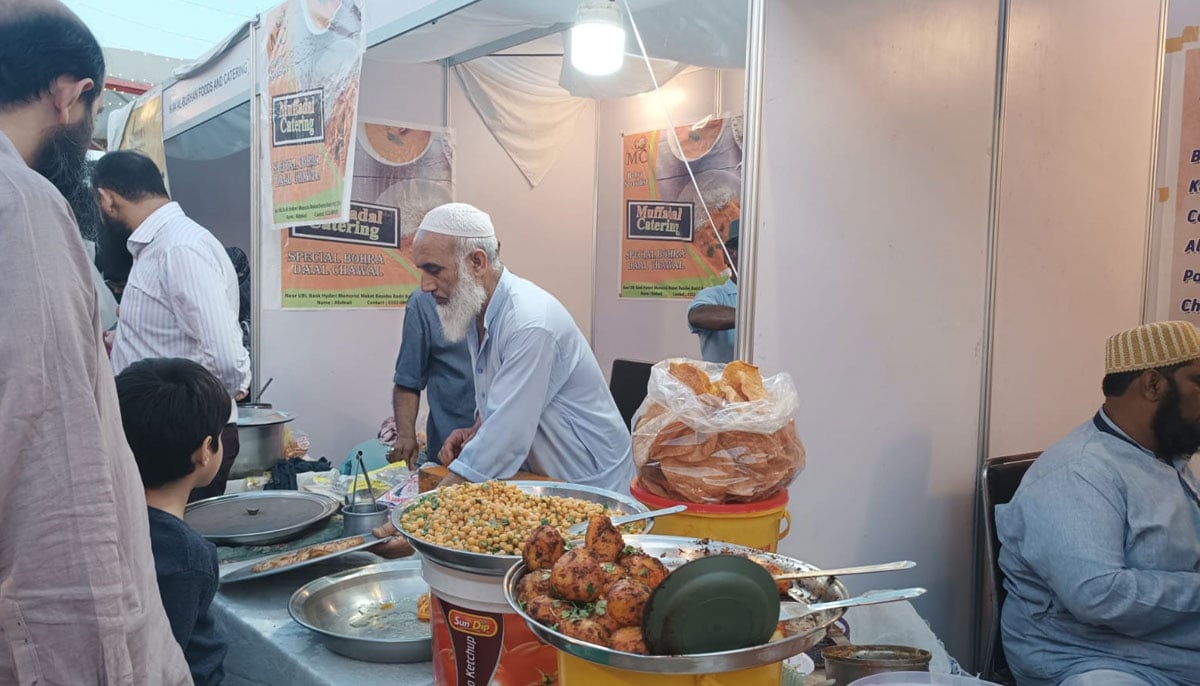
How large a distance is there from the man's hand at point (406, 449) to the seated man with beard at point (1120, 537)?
278cm

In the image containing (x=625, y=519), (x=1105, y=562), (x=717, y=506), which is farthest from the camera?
(x=1105, y=562)

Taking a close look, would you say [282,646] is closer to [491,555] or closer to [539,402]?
[491,555]

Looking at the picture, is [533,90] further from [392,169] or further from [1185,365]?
[1185,365]

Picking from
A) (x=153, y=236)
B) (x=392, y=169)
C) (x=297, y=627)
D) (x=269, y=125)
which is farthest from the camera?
(x=392, y=169)

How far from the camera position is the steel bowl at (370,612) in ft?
5.36

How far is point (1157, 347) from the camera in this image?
7.31 feet

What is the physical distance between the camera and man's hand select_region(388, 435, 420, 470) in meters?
4.13

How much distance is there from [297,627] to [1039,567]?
1.93 m

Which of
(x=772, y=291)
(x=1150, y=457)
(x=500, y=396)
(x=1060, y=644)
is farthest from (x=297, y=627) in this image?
(x=1150, y=457)

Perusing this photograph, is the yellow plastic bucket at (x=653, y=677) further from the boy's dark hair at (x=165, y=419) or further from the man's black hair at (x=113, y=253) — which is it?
the man's black hair at (x=113, y=253)

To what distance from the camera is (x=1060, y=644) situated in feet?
7.40

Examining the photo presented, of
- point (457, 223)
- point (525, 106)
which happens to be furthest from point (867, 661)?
point (525, 106)

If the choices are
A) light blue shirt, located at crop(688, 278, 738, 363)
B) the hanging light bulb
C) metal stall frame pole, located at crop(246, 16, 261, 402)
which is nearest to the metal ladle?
the hanging light bulb

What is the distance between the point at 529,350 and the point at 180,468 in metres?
0.97
